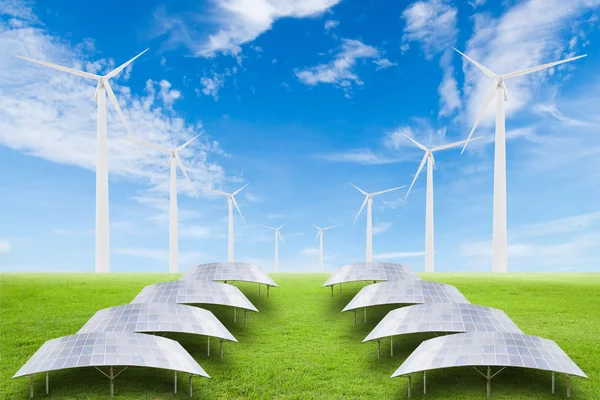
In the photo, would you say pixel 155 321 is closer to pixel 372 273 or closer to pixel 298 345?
pixel 298 345

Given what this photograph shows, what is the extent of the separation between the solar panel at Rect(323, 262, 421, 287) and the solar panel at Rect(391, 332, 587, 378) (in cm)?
1599

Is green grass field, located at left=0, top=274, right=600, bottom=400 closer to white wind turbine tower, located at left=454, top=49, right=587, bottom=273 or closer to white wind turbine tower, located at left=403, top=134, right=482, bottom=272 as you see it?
white wind turbine tower, located at left=454, top=49, right=587, bottom=273

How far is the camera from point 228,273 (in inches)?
1694

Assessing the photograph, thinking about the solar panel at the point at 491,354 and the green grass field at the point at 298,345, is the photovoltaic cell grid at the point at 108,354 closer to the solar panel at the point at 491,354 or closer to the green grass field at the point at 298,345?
the green grass field at the point at 298,345

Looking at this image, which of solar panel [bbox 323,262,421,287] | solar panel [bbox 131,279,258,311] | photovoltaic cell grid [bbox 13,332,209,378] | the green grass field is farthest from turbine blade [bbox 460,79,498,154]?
photovoltaic cell grid [bbox 13,332,209,378]

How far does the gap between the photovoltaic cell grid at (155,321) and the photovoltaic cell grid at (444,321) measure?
380 inches

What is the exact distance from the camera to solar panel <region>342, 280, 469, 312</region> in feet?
118

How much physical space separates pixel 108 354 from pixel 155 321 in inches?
240

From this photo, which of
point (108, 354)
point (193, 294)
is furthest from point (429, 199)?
point (108, 354)

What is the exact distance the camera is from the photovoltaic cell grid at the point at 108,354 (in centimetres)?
2408

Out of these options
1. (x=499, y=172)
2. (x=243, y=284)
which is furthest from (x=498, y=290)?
(x=499, y=172)

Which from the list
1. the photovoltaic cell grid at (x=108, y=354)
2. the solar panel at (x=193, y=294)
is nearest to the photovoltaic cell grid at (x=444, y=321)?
the solar panel at (x=193, y=294)

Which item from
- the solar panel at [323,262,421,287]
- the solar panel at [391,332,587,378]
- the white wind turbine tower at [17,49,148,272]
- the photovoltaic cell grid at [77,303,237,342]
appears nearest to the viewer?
the solar panel at [391,332,587,378]

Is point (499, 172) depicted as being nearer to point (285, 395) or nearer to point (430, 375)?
point (430, 375)
